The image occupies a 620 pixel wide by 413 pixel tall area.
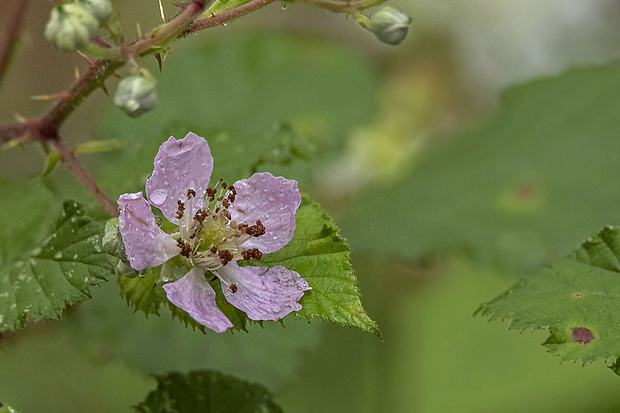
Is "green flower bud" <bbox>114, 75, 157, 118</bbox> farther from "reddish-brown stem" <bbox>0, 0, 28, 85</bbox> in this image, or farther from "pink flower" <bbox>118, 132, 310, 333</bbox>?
"reddish-brown stem" <bbox>0, 0, 28, 85</bbox>

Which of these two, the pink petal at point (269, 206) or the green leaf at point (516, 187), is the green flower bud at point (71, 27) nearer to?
the pink petal at point (269, 206)

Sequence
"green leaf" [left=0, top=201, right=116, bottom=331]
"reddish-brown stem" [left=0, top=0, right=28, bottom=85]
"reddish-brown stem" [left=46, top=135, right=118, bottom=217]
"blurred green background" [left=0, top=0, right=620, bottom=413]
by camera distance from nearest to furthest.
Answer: "green leaf" [left=0, top=201, right=116, bottom=331] < "reddish-brown stem" [left=46, top=135, right=118, bottom=217] < "reddish-brown stem" [left=0, top=0, right=28, bottom=85] < "blurred green background" [left=0, top=0, right=620, bottom=413]

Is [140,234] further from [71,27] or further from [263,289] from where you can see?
[71,27]

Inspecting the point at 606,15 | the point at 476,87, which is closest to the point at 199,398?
the point at 476,87

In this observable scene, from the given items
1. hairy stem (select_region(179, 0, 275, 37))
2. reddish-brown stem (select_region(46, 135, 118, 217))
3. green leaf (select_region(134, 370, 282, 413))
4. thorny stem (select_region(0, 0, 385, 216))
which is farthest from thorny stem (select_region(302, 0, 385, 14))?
green leaf (select_region(134, 370, 282, 413))

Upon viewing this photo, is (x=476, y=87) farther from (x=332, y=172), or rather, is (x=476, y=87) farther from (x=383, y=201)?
(x=383, y=201)

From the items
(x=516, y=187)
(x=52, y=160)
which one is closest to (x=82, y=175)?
(x=52, y=160)
